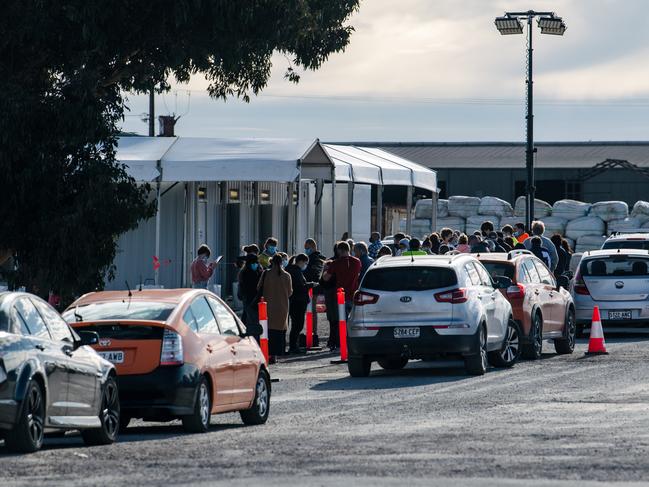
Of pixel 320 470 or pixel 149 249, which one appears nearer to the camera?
pixel 320 470

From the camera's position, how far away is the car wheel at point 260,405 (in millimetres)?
15922

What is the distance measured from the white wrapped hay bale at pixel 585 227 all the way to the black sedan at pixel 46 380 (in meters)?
41.3

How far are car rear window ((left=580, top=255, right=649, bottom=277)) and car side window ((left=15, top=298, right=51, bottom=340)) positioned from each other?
18.1 meters

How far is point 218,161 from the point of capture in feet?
106

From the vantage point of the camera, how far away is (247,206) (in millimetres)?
38719

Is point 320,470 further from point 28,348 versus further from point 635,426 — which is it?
point 635,426

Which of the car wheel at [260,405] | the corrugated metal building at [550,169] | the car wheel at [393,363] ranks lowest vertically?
the car wheel at [393,363]

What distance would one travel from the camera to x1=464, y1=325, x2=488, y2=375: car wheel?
21.3 m

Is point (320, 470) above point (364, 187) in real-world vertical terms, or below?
below

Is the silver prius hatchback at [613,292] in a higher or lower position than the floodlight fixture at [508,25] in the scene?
lower

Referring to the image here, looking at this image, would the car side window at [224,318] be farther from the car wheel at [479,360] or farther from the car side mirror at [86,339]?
the car wheel at [479,360]

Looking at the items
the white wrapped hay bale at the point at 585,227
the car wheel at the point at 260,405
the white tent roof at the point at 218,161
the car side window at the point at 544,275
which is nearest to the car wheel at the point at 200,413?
the car wheel at the point at 260,405

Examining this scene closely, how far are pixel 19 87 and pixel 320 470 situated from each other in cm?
1269

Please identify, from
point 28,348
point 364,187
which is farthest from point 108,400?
point 364,187
